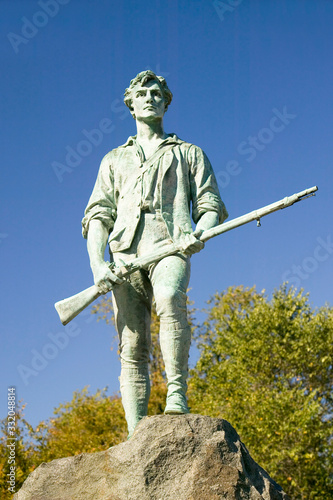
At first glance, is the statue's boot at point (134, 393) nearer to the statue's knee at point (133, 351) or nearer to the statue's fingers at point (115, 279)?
the statue's knee at point (133, 351)

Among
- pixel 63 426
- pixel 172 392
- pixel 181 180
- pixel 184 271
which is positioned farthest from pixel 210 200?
pixel 63 426

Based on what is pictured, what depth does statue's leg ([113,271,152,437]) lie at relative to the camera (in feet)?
22.8

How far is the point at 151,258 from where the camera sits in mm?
6938

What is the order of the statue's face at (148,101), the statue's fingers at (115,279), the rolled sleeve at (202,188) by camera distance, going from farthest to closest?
the statue's face at (148,101) → the rolled sleeve at (202,188) → the statue's fingers at (115,279)

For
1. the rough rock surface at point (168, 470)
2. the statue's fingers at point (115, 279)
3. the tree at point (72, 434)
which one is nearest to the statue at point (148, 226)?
the statue's fingers at point (115, 279)

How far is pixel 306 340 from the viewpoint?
2606cm

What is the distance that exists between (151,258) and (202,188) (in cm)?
110

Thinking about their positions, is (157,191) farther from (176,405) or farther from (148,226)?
(176,405)

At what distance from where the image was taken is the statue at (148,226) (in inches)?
262

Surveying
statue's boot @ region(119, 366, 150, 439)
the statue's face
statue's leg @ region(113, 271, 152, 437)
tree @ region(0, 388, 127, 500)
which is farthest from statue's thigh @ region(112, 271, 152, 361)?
tree @ region(0, 388, 127, 500)

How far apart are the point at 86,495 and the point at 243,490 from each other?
143cm

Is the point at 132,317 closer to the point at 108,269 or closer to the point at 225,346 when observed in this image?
the point at 108,269

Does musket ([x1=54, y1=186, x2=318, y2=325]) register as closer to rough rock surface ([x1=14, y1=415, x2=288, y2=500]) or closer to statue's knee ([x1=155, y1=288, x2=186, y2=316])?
statue's knee ([x1=155, y1=288, x2=186, y2=316])

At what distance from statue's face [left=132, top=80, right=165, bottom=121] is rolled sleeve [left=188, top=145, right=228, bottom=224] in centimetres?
64
